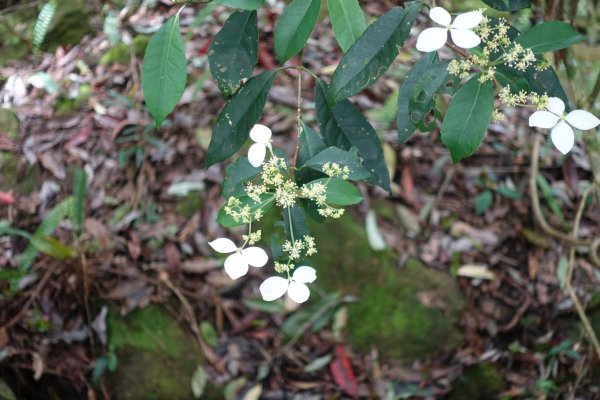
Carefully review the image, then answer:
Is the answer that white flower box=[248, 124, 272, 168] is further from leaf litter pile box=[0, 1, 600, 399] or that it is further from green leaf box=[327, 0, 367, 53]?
leaf litter pile box=[0, 1, 600, 399]

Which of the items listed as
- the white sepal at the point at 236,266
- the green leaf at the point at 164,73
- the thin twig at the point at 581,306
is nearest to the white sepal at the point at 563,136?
the white sepal at the point at 236,266

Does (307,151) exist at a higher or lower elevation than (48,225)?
higher

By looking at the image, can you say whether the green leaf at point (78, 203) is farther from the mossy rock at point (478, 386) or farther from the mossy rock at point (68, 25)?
the mossy rock at point (478, 386)

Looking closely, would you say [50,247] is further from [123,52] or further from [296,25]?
[296,25]

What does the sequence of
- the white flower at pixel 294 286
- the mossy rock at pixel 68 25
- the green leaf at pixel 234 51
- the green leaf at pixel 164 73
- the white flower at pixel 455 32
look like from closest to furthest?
the white flower at pixel 455 32
the white flower at pixel 294 286
the green leaf at pixel 164 73
the green leaf at pixel 234 51
the mossy rock at pixel 68 25

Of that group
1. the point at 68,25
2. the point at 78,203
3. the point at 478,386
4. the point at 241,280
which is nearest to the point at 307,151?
the point at 241,280

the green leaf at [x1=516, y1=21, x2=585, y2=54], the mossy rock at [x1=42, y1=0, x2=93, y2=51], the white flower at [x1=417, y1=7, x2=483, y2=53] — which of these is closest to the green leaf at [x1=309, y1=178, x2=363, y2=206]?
the white flower at [x1=417, y1=7, x2=483, y2=53]
